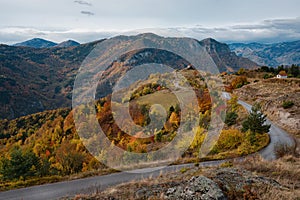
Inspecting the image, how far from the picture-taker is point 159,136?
35844 mm

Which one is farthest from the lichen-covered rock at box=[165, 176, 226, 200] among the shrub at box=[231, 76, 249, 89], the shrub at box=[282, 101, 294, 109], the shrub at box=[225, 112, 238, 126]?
the shrub at box=[231, 76, 249, 89]

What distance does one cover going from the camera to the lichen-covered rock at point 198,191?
7.96m

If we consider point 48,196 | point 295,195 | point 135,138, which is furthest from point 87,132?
point 295,195

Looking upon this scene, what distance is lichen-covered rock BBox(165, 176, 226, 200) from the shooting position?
7.96 meters

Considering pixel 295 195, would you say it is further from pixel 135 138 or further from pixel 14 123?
pixel 14 123

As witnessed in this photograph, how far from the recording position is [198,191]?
8297mm

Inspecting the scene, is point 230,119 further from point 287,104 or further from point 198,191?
point 198,191

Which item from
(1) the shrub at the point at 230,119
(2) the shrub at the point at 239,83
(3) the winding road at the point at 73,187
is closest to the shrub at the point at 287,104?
(1) the shrub at the point at 230,119

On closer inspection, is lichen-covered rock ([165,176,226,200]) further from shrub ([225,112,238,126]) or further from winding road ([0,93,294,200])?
shrub ([225,112,238,126])

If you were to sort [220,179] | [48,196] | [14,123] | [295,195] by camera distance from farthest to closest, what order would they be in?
[14,123] → [48,196] → [220,179] → [295,195]

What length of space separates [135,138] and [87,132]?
14415 millimetres

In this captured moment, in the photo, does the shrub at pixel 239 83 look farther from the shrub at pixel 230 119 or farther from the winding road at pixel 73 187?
the winding road at pixel 73 187

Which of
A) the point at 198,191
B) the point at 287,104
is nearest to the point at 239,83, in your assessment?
the point at 287,104

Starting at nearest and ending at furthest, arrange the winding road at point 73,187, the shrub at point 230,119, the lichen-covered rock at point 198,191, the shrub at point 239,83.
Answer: the lichen-covered rock at point 198,191, the winding road at point 73,187, the shrub at point 230,119, the shrub at point 239,83
